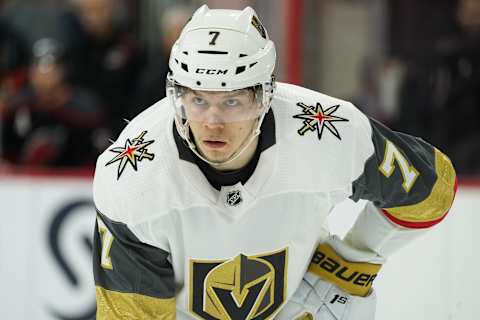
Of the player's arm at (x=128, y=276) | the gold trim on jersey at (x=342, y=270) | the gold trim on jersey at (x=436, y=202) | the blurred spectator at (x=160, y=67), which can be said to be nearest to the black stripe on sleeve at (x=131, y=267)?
the player's arm at (x=128, y=276)

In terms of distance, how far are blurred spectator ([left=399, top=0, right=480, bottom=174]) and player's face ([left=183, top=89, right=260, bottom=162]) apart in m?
1.82

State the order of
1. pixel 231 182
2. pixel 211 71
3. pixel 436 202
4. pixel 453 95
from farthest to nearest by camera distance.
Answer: pixel 453 95, pixel 436 202, pixel 231 182, pixel 211 71

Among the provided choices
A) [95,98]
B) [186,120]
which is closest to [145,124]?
[186,120]

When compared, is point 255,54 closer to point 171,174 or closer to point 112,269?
point 171,174

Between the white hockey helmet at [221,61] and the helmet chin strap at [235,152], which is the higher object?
the white hockey helmet at [221,61]

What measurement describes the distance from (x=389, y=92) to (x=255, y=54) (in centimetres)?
198

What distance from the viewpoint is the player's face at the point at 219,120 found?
212 cm

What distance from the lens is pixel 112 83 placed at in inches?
162

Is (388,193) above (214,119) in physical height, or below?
below

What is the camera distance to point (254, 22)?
2.23 metres

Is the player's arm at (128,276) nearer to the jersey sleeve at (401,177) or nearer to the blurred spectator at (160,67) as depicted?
the jersey sleeve at (401,177)

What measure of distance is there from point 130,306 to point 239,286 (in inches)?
11.0

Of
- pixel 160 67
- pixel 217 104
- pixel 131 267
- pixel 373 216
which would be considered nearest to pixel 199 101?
pixel 217 104

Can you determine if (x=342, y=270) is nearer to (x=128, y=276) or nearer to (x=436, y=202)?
(x=436, y=202)
